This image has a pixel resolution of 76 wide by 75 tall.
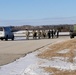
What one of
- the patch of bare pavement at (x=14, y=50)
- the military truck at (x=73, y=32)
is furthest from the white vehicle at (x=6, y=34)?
the patch of bare pavement at (x=14, y=50)

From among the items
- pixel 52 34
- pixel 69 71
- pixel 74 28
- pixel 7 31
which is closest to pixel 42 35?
pixel 52 34

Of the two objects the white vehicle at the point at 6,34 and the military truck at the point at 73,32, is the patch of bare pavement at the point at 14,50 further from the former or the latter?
the military truck at the point at 73,32

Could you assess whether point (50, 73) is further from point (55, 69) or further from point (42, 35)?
point (42, 35)

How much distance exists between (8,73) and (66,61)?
165 inches

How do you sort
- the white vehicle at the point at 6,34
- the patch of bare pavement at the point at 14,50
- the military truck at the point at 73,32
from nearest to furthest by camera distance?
the patch of bare pavement at the point at 14,50
the white vehicle at the point at 6,34
the military truck at the point at 73,32

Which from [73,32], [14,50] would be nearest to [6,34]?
[73,32]

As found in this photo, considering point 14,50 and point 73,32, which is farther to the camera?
point 73,32

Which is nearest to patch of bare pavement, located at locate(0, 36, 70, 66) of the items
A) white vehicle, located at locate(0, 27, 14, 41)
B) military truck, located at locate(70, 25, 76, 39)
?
white vehicle, located at locate(0, 27, 14, 41)

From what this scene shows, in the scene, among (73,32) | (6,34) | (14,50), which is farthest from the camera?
(73,32)

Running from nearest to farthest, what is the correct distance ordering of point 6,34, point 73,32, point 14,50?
1. point 14,50
2. point 6,34
3. point 73,32

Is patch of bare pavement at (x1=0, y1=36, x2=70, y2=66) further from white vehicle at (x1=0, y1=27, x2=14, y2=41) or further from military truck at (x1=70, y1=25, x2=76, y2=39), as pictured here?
military truck at (x1=70, y1=25, x2=76, y2=39)

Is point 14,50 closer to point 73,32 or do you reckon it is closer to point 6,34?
point 6,34

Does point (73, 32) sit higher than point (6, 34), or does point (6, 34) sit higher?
point (6, 34)

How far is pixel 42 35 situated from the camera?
168 ft
